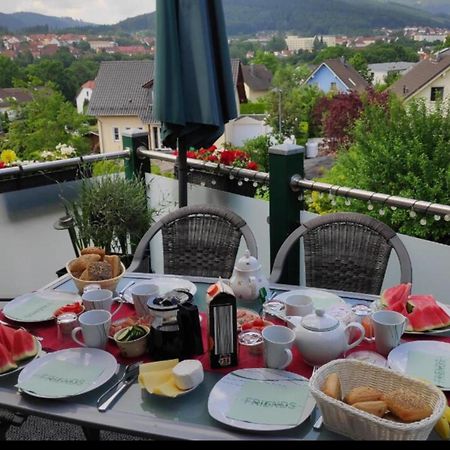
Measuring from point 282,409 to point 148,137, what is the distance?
3.02m

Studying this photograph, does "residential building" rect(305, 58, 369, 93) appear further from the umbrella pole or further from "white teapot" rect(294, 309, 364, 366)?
"white teapot" rect(294, 309, 364, 366)

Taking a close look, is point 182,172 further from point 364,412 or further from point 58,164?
point 364,412

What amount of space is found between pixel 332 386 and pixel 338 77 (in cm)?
2916

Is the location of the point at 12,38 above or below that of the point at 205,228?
above

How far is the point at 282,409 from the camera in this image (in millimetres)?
1230

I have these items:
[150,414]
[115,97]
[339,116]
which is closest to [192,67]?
[150,414]

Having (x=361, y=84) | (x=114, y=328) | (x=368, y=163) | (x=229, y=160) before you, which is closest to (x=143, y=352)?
(x=114, y=328)

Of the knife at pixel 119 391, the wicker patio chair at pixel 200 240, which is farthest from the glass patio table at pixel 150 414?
the wicker patio chair at pixel 200 240

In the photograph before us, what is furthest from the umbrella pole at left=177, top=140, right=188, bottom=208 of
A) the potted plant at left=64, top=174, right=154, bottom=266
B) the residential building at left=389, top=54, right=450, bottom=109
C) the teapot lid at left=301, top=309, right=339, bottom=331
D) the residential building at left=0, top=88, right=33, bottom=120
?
the residential building at left=389, top=54, right=450, bottom=109

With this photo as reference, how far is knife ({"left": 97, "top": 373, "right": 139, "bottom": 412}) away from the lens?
1272mm

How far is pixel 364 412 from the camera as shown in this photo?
1.08 m

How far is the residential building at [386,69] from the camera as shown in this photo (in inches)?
876

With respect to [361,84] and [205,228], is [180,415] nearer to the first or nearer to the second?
[205,228]

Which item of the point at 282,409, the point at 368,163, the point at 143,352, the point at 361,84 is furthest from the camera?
the point at 361,84
